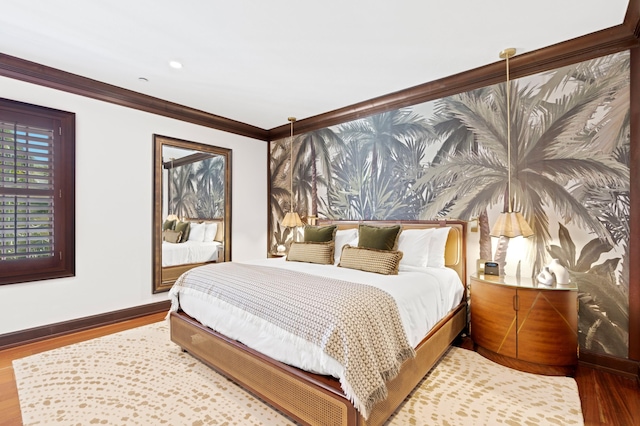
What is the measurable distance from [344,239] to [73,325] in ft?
10.1

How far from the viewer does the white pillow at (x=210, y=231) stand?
4418 millimetres

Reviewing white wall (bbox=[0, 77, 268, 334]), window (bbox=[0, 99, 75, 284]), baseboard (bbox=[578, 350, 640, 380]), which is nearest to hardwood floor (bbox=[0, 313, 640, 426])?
baseboard (bbox=[578, 350, 640, 380])

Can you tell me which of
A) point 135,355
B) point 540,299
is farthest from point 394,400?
point 135,355

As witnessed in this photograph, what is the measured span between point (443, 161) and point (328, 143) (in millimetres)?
1723

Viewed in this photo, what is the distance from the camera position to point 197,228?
4.30m

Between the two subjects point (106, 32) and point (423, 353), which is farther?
point (106, 32)

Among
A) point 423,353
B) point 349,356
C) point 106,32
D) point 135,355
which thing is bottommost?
point 135,355

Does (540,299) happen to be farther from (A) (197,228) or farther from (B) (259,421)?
(A) (197,228)

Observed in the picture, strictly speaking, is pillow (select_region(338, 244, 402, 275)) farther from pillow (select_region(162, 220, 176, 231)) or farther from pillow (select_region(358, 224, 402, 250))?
pillow (select_region(162, 220, 176, 231))

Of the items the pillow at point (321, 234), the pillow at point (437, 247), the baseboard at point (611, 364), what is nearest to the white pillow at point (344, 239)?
the pillow at point (321, 234)

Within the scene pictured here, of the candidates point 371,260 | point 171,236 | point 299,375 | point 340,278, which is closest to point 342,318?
point 299,375

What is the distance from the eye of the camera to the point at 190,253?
14.0 ft

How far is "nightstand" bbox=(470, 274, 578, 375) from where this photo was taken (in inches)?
91.6

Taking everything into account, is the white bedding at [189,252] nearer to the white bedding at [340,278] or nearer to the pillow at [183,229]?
the pillow at [183,229]
